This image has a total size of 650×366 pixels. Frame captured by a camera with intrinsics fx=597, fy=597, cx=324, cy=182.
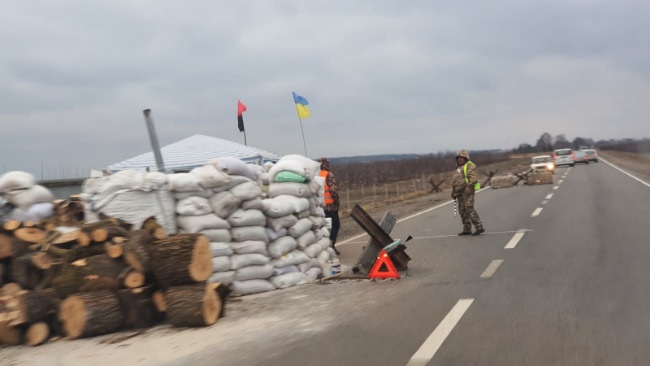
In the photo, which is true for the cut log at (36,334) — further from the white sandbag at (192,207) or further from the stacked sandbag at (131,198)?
the white sandbag at (192,207)

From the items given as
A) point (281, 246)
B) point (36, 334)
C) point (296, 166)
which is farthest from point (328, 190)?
point (36, 334)

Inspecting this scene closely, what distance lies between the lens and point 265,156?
47.3 ft

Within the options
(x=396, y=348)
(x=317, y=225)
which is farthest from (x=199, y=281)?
(x=317, y=225)

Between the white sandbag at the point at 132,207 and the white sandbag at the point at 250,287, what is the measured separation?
1108 millimetres

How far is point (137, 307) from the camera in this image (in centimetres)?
623

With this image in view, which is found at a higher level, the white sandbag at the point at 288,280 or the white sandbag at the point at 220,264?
the white sandbag at the point at 220,264

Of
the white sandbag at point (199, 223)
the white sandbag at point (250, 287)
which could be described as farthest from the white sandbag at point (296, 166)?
the white sandbag at point (250, 287)

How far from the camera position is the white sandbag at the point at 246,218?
7918 millimetres

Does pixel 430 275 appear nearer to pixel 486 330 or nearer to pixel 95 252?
pixel 486 330

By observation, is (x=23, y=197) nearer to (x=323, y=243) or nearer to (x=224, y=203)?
(x=224, y=203)

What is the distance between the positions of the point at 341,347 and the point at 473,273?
3.56m

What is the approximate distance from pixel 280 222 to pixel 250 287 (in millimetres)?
1091

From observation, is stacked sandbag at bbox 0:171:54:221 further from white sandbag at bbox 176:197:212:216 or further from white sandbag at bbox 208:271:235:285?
white sandbag at bbox 208:271:235:285

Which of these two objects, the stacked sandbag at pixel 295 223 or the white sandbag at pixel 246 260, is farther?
the stacked sandbag at pixel 295 223
